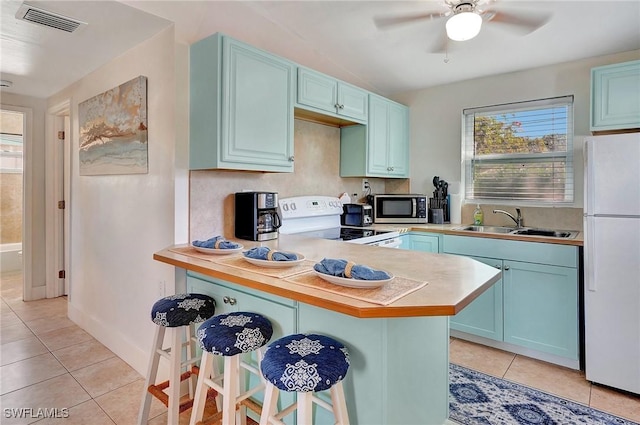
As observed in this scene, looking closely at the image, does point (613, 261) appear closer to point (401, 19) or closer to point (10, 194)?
point (401, 19)

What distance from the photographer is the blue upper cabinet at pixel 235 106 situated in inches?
77.3

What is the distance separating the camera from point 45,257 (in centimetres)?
402

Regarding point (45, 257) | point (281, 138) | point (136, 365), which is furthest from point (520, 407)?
point (45, 257)

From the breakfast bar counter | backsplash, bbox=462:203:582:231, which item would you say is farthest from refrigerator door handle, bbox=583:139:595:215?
the breakfast bar counter

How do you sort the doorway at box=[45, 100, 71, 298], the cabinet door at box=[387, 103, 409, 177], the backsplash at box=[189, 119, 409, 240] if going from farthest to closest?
1. the doorway at box=[45, 100, 71, 298]
2. the cabinet door at box=[387, 103, 409, 177]
3. the backsplash at box=[189, 119, 409, 240]

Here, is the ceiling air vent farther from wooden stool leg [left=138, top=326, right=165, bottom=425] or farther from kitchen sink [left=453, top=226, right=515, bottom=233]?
kitchen sink [left=453, top=226, right=515, bottom=233]

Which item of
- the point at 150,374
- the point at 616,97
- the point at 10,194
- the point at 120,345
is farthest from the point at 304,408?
the point at 10,194

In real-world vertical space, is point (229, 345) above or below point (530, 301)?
above

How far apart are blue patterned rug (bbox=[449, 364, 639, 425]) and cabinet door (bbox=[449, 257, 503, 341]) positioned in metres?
0.51

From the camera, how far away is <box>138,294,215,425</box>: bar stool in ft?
5.40

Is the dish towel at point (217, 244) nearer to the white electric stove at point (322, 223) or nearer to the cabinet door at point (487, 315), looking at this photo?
the white electric stove at point (322, 223)

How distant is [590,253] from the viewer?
88.4 inches

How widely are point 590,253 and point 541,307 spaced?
1.83 feet

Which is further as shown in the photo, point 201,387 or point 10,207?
point 10,207
